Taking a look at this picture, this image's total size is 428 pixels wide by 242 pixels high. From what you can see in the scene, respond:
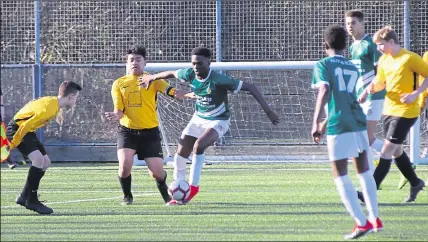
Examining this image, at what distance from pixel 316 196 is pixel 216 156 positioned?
5.85 m

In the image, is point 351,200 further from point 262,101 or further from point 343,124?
point 262,101

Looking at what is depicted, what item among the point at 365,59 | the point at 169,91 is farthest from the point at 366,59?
the point at 169,91

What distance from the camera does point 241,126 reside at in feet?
60.0

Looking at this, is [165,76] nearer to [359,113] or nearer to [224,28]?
[359,113]

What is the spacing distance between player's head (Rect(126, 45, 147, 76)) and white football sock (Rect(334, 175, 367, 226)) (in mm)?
3819

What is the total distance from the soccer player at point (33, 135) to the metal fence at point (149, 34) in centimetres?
734

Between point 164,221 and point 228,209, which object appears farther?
point 228,209

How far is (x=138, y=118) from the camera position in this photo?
11.9 meters

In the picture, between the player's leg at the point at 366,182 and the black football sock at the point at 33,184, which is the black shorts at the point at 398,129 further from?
the black football sock at the point at 33,184

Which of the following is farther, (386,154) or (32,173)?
(386,154)

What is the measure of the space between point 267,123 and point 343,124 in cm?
979

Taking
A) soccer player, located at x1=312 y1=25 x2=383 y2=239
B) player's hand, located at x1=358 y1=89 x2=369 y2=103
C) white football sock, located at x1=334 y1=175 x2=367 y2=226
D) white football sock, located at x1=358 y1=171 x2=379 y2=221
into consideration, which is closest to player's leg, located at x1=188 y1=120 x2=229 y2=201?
player's hand, located at x1=358 y1=89 x2=369 y2=103

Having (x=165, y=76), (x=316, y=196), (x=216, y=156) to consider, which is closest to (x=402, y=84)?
(x=316, y=196)

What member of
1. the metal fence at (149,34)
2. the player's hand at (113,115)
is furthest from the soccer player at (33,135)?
the metal fence at (149,34)
